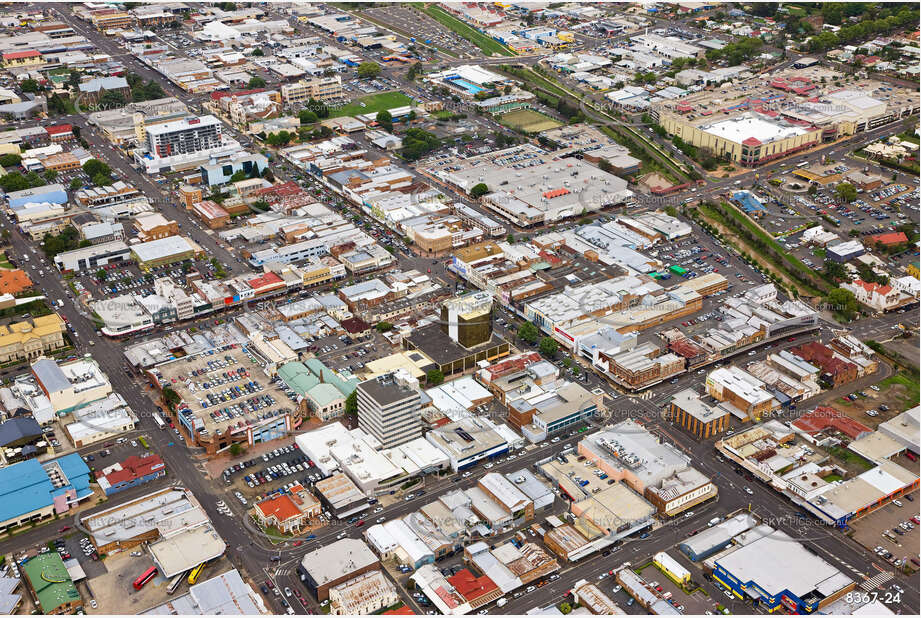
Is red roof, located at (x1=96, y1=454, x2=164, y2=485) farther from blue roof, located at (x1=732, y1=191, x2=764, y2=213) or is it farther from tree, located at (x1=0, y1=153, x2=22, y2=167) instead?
blue roof, located at (x1=732, y1=191, x2=764, y2=213)

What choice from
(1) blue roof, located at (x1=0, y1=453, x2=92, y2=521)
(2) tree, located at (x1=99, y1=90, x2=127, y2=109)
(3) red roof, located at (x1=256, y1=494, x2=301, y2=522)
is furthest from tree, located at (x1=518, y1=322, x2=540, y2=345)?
(2) tree, located at (x1=99, y1=90, x2=127, y2=109)

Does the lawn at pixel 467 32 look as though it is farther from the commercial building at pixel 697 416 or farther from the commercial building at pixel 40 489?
the commercial building at pixel 40 489

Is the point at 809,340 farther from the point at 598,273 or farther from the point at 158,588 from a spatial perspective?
the point at 158,588

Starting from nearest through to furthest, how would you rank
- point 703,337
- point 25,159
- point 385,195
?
point 703,337
point 385,195
point 25,159

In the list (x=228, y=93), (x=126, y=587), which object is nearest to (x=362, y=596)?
(x=126, y=587)

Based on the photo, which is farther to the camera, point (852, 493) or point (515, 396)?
point (515, 396)

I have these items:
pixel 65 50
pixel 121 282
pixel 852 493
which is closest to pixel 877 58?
pixel 852 493

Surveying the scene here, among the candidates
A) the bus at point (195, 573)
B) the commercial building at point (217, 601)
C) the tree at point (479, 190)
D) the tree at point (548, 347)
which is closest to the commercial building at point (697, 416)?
the tree at point (548, 347)

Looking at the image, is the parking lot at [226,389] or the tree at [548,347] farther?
the tree at [548,347]
